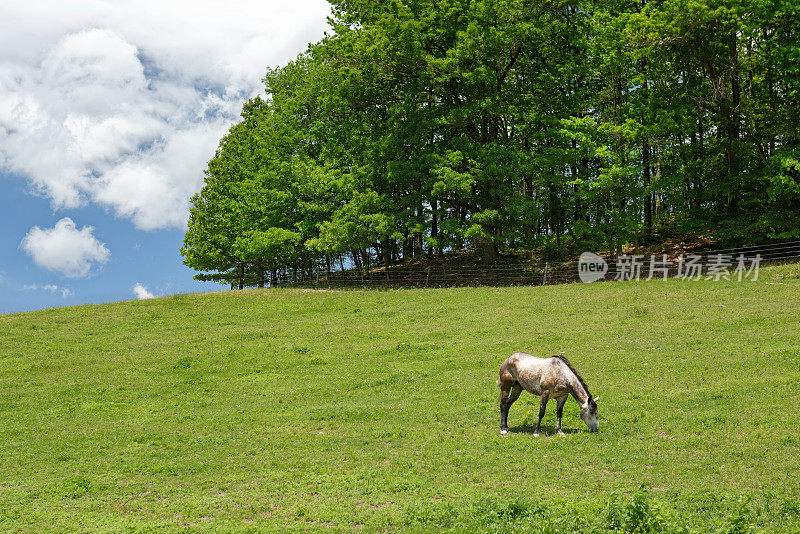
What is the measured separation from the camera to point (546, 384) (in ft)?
48.5

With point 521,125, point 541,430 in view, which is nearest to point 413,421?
point 541,430

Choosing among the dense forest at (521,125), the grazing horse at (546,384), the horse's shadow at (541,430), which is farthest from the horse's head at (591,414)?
the dense forest at (521,125)

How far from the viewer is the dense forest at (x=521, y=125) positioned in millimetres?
40375

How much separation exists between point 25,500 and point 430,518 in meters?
9.40

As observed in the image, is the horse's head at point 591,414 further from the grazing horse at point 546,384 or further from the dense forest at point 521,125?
the dense forest at point 521,125

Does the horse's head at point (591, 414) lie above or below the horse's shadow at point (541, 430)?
above

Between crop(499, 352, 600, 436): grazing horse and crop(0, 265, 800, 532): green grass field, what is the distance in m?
0.55

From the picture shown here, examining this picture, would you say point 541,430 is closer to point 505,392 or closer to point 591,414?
point 505,392

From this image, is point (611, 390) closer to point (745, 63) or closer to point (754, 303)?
point (754, 303)

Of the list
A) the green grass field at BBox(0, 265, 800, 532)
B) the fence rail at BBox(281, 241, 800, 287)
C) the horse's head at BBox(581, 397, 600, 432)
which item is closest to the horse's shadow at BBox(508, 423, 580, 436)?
the green grass field at BBox(0, 265, 800, 532)

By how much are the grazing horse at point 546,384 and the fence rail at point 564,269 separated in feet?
90.6

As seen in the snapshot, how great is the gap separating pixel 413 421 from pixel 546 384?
454 cm

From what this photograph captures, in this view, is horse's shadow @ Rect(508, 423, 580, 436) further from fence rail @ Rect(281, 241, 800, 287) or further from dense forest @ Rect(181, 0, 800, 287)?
fence rail @ Rect(281, 241, 800, 287)

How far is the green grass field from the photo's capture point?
10805mm
